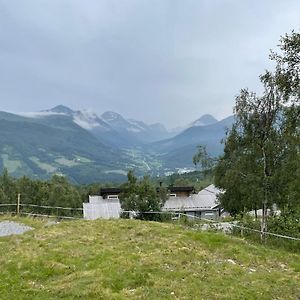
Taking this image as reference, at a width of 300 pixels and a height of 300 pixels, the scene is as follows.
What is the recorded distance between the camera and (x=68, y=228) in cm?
2194

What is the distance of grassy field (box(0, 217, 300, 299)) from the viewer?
11.2 metres

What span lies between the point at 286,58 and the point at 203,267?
7.24 metres

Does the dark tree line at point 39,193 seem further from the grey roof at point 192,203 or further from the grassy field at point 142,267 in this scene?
the grassy field at point 142,267

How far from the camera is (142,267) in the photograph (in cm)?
1343

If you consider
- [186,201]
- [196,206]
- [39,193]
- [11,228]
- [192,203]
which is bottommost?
[196,206]

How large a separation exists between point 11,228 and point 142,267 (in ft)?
42.0

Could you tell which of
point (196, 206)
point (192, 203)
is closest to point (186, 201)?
point (192, 203)

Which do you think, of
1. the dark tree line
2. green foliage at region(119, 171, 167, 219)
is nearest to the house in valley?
the dark tree line

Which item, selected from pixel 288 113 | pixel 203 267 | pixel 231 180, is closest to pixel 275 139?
pixel 231 180

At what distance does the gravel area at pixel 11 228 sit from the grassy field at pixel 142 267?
95.7 inches

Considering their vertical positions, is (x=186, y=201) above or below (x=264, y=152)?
below

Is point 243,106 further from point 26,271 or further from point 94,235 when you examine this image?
point 26,271

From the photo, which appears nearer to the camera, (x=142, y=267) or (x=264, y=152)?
(x=142, y=267)

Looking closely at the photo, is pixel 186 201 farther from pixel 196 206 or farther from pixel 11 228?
pixel 11 228
